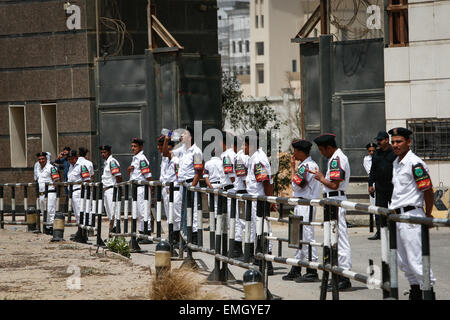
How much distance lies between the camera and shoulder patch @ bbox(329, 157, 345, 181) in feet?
35.2

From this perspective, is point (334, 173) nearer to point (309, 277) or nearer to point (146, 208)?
point (309, 277)

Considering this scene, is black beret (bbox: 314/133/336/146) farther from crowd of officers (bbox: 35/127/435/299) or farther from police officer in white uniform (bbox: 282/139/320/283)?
police officer in white uniform (bbox: 282/139/320/283)

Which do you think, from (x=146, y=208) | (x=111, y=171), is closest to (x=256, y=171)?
(x=146, y=208)

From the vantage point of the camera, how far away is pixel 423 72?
18.4m

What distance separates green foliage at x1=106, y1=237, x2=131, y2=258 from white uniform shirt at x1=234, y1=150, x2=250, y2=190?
2013 mm

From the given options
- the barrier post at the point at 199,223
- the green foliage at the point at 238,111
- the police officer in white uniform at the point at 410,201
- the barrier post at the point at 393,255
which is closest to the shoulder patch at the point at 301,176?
the barrier post at the point at 199,223

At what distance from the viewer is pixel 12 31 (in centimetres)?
2470

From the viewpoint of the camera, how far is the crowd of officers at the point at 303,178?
338 inches

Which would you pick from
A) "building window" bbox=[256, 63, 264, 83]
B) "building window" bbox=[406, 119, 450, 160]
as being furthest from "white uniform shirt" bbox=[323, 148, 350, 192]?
"building window" bbox=[256, 63, 264, 83]

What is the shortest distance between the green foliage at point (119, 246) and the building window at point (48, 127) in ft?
35.0

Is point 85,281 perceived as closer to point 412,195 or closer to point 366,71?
point 412,195

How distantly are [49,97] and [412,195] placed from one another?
17261 mm

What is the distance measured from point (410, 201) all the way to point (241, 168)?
5.41 meters

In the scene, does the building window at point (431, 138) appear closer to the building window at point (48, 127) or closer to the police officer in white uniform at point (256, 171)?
the police officer in white uniform at point (256, 171)
